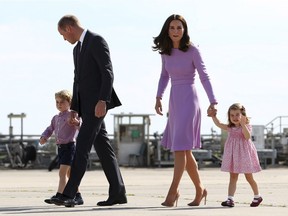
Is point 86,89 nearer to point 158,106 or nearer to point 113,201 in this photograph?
point 158,106

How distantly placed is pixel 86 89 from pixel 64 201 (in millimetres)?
1151

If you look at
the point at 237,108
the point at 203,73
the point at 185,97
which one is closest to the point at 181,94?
the point at 185,97

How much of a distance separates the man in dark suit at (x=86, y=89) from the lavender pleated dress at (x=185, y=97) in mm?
630

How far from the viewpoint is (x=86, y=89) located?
10789 millimetres

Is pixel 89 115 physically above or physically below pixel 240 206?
above

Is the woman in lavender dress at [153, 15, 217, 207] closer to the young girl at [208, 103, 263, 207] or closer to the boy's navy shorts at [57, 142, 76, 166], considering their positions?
the young girl at [208, 103, 263, 207]

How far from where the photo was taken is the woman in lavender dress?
35.9 ft

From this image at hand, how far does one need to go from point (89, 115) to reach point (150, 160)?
95.6ft

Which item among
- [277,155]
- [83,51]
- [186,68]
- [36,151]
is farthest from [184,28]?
[277,155]

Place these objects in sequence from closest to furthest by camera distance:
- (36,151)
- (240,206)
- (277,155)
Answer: (240,206) < (36,151) < (277,155)

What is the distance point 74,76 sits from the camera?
36.3ft

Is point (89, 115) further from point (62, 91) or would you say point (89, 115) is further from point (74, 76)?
point (62, 91)

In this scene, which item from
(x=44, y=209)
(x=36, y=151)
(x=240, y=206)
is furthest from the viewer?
A: (x=36, y=151)

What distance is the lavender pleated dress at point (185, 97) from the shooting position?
10938 mm
